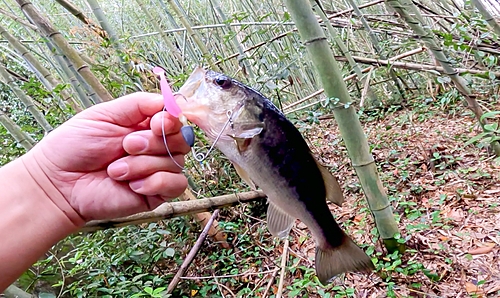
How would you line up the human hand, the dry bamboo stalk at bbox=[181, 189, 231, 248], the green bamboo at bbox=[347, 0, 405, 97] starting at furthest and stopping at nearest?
the green bamboo at bbox=[347, 0, 405, 97] < the dry bamboo stalk at bbox=[181, 189, 231, 248] < the human hand

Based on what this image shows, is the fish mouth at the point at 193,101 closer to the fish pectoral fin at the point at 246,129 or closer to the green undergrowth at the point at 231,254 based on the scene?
the fish pectoral fin at the point at 246,129

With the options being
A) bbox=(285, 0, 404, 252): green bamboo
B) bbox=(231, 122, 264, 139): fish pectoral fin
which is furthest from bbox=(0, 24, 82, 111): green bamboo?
bbox=(231, 122, 264, 139): fish pectoral fin

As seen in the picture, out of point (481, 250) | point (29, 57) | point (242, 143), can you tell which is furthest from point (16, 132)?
point (481, 250)

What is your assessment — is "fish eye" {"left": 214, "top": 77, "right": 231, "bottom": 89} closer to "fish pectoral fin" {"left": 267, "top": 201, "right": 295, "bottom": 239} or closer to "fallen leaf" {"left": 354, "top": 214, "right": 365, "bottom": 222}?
"fish pectoral fin" {"left": 267, "top": 201, "right": 295, "bottom": 239}

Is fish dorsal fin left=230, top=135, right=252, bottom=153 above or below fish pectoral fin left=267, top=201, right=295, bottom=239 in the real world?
above

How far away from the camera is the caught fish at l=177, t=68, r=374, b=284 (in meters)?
0.80

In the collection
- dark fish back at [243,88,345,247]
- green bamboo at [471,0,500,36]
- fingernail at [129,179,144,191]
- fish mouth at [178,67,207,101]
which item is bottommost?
green bamboo at [471,0,500,36]

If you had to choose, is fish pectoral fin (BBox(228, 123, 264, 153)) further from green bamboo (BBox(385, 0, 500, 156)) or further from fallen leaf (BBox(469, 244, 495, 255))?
green bamboo (BBox(385, 0, 500, 156))

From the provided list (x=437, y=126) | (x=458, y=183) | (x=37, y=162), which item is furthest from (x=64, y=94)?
(x=437, y=126)

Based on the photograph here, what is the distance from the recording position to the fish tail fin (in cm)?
95

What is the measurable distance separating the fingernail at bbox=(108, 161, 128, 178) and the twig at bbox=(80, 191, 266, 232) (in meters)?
0.58

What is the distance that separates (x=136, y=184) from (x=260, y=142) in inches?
14.3

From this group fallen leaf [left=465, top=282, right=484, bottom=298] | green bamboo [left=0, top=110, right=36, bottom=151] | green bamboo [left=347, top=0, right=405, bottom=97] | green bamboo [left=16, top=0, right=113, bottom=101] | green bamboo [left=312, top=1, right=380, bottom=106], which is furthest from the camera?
green bamboo [left=347, top=0, right=405, bottom=97]

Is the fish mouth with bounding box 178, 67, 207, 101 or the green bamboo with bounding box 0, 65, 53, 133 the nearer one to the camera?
the fish mouth with bounding box 178, 67, 207, 101
